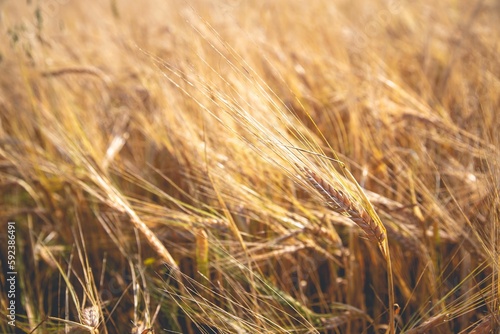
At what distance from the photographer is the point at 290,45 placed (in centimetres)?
210

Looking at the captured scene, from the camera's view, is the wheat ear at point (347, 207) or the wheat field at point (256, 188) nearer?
the wheat ear at point (347, 207)

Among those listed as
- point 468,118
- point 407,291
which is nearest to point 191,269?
point 407,291

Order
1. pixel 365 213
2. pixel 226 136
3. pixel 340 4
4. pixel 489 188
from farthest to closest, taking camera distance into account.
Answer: pixel 340 4 → pixel 226 136 → pixel 489 188 → pixel 365 213

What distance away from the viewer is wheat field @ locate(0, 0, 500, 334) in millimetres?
757

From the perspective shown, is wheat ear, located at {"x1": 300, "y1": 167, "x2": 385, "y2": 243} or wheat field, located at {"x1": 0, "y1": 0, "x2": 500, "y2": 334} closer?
wheat ear, located at {"x1": 300, "y1": 167, "x2": 385, "y2": 243}

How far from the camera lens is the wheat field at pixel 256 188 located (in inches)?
29.8

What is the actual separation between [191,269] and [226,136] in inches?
13.5

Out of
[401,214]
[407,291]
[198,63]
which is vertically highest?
[198,63]

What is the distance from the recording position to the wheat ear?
601mm

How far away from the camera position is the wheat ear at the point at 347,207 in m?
0.60

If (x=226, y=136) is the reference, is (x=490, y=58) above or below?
above

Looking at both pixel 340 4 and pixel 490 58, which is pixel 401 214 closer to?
pixel 490 58

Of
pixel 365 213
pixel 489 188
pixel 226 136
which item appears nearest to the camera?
pixel 365 213

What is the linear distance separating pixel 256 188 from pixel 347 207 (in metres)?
0.38
